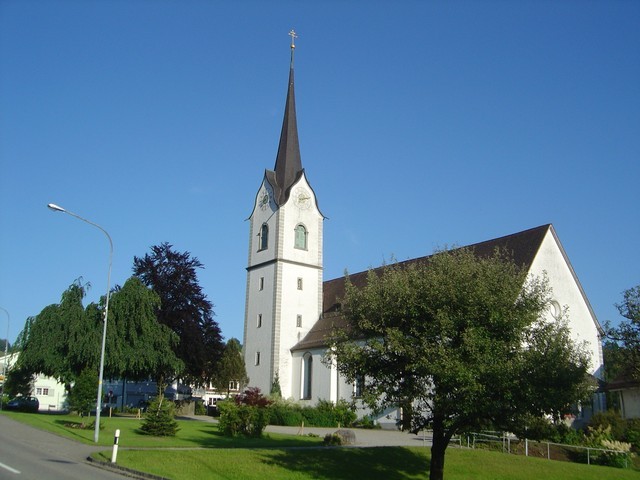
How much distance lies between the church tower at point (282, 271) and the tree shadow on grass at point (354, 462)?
88.6ft

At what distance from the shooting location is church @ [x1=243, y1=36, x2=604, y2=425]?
53.1 metres

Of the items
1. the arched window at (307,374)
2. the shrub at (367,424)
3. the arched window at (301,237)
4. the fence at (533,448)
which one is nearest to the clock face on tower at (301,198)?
the arched window at (301,237)

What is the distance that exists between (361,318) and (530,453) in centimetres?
1509

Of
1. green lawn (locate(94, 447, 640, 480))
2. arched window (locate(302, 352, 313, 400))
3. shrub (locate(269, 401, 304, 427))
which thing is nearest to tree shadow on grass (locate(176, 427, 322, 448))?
green lawn (locate(94, 447, 640, 480))

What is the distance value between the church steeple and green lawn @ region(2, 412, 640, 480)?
30.7 meters

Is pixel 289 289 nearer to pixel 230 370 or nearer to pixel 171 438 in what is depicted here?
pixel 230 370

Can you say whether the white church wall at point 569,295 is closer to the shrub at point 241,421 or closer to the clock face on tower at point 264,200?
the shrub at point 241,421

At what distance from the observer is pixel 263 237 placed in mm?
58250

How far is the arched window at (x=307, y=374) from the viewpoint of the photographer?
52469mm

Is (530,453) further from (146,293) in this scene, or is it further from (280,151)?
(280,151)

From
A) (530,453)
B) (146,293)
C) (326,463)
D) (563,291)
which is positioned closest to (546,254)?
(563,291)

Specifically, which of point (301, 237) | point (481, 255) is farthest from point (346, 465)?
point (301, 237)

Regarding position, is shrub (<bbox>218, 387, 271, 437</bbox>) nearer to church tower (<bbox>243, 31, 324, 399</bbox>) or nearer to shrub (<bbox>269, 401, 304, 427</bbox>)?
shrub (<bbox>269, 401, 304, 427</bbox>)

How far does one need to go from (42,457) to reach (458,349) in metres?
14.8
